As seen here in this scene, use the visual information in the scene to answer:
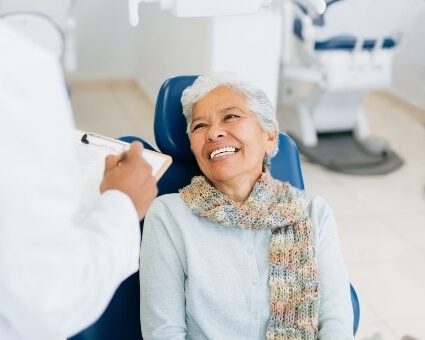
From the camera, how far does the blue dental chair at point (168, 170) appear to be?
1448 mm

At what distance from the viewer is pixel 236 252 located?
1.42 metres

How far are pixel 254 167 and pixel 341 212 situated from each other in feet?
4.96

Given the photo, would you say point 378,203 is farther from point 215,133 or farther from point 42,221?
point 42,221

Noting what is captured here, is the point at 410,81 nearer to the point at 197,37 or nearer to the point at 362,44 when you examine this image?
the point at 362,44

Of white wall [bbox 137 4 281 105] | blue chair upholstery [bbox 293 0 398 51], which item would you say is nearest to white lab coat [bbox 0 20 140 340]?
white wall [bbox 137 4 281 105]

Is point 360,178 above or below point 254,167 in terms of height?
below

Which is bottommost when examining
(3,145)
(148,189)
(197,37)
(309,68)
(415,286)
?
(415,286)

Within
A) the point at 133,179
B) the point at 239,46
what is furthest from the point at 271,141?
the point at 239,46

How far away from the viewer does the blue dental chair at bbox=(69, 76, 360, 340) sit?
1448mm

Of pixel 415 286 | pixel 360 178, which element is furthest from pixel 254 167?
pixel 360 178

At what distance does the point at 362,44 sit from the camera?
323 cm

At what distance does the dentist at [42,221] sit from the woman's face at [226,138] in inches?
23.8

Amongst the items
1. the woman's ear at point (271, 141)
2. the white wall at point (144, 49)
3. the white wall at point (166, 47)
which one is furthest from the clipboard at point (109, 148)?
the white wall at point (144, 49)

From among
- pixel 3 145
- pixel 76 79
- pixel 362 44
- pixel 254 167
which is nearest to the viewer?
pixel 3 145
